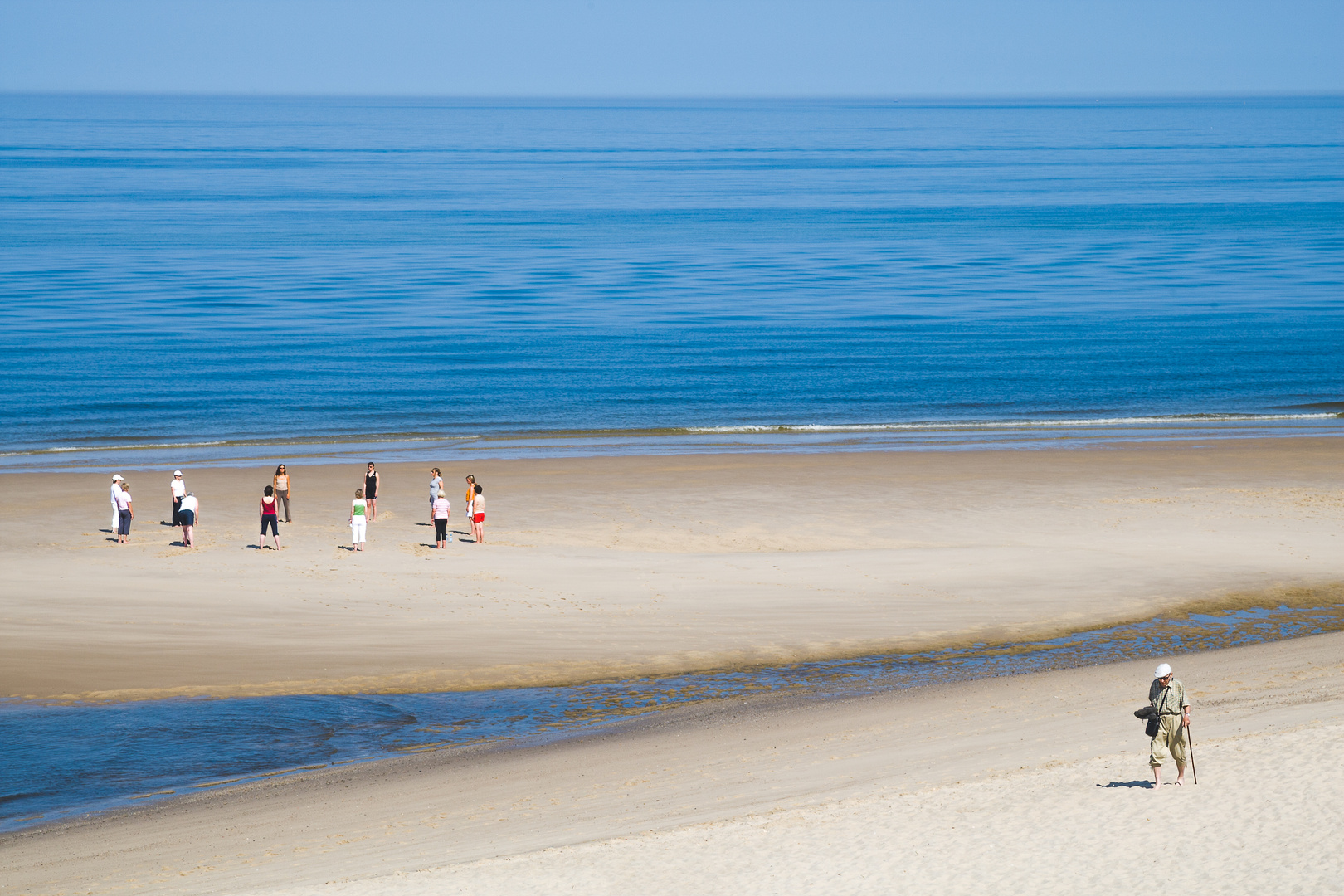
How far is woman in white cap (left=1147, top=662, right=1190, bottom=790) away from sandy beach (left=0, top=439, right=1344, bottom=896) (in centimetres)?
27

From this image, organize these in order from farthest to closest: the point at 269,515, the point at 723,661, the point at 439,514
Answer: the point at 439,514, the point at 269,515, the point at 723,661

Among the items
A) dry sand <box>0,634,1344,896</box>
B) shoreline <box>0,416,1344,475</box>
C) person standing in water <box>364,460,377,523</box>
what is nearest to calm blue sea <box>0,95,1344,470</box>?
shoreline <box>0,416,1344,475</box>

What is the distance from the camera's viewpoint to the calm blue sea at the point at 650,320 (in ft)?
139

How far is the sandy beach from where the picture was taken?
12.7 meters

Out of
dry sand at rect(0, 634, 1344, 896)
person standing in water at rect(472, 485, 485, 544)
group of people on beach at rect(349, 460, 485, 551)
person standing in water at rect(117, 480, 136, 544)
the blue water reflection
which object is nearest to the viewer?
dry sand at rect(0, 634, 1344, 896)

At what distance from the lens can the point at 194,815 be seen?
14164mm

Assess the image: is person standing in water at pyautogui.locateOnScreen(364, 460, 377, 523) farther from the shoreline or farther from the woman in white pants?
the shoreline

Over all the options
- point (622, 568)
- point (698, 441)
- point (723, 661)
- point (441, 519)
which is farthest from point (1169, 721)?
point (698, 441)

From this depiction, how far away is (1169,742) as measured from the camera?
45.4ft

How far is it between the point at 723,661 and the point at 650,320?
42.8 m

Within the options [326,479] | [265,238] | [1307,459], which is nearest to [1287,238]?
[1307,459]

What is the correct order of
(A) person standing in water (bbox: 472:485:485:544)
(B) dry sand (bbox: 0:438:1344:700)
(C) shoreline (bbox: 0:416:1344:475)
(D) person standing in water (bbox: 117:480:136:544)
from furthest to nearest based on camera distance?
(C) shoreline (bbox: 0:416:1344:475) < (A) person standing in water (bbox: 472:485:485:544) < (D) person standing in water (bbox: 117:480:136:544) < (B) dry sand (bbox: 0:438:1344:700)

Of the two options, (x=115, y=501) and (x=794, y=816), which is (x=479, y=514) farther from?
(x=794, y=816)

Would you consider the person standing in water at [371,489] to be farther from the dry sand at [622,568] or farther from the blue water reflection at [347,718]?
the blue water reflection at [347,718]
